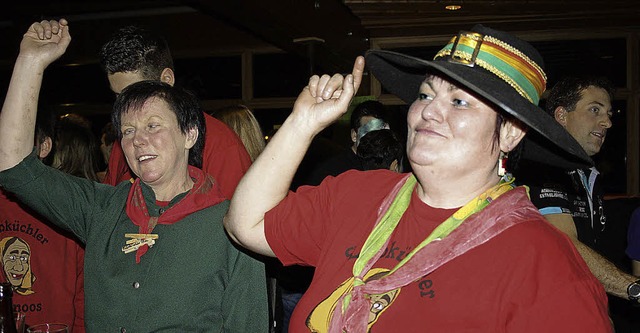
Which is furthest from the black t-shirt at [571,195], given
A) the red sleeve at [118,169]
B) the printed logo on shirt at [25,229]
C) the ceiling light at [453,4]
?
the ceiling light at [453,4]

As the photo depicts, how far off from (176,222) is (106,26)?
747 cm

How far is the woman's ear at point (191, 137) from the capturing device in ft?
7.02

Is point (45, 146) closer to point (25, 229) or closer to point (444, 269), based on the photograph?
point (25, 229)

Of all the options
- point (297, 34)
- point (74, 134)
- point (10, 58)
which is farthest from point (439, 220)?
point (10, 58)

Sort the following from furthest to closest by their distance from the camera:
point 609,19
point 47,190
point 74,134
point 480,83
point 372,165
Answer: point 609,19 < point 372,165 < point 74,134 < point 47,190 < point 480,83

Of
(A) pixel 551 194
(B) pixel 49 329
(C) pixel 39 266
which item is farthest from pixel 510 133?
(C) pixel 39 266

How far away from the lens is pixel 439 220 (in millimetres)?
1556

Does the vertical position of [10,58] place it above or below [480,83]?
above

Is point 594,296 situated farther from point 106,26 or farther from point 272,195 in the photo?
point 106,26

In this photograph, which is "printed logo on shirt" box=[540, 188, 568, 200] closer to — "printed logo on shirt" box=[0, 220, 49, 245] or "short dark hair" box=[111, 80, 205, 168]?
"short dark hair" box=[111, 80, 205, 168]

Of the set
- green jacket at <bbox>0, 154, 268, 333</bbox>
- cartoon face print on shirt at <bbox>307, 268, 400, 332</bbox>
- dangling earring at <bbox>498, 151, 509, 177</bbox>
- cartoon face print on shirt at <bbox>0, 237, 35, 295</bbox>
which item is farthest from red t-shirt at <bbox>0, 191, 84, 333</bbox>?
dangling earring at <bbox>498, 151, 509, 177</bbox>

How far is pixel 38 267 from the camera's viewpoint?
2.51m

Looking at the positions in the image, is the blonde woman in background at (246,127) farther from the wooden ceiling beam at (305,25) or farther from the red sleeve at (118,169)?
the wooden ceiling beam at (305,25)

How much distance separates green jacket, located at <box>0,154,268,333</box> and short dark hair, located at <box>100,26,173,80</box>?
2.46 feet
